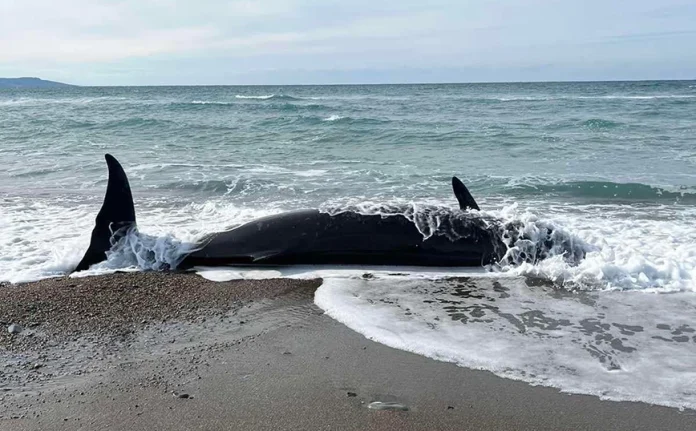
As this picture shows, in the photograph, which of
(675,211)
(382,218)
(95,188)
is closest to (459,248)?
(382,218)

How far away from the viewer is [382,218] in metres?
7.44

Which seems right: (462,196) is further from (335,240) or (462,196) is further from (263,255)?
(263,255)

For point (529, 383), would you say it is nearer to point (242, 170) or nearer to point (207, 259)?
point (207, 259)

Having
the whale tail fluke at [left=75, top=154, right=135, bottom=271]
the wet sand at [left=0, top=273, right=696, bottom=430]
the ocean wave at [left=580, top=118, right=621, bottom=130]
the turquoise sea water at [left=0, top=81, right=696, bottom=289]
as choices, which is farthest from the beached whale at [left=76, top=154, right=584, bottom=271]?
the ocean wave at [left=580, top=118, right=621, bottom=130]

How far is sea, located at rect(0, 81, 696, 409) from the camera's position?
16.0 ft

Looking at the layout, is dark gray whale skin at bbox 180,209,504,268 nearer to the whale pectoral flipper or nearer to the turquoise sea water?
the whale pectoral flipper

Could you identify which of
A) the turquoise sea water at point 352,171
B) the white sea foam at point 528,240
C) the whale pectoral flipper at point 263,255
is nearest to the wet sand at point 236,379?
the whale pectoral flipper at point 263,255

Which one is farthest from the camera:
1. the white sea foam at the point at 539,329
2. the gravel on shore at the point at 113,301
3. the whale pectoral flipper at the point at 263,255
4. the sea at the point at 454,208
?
the whale pectoral flipper at the point at 263,255

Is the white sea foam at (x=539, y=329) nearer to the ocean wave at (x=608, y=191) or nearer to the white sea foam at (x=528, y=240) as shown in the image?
the white sea foam at (x=528, y=240)

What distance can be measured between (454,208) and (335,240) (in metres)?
1.65

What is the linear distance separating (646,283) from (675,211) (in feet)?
15.6

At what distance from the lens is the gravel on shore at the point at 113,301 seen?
524cm

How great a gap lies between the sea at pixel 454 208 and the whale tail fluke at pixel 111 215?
0.20 meters

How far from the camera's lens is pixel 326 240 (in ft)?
23.8
